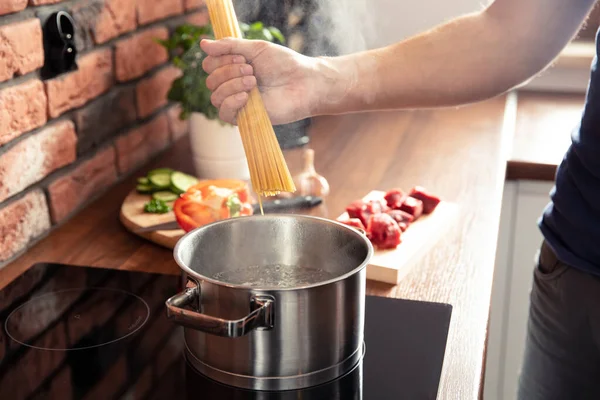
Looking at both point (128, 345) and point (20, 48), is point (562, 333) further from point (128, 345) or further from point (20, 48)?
point (20, 48)

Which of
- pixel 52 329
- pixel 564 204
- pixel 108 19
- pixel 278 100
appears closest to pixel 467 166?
pixel 564 204

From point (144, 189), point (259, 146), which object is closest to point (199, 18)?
point (144, 189)

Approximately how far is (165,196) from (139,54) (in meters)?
0.35

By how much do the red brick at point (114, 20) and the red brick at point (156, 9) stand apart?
3 centimetres

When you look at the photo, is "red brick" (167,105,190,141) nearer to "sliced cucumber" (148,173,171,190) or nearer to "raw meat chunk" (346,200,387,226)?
"sliced cucumber" (148,173,171,190)

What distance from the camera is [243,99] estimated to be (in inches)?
38.6

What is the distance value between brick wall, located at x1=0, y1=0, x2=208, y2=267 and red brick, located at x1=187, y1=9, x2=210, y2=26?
0.02 m

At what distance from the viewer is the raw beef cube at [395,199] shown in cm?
133

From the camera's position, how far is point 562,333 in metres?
1.20

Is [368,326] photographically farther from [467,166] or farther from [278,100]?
[467,166]

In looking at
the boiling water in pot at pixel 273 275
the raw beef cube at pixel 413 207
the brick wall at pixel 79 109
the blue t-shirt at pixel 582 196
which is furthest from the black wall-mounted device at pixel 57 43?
the blue t-shirt at pixel 582 196

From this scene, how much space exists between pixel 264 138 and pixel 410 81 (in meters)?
0.30

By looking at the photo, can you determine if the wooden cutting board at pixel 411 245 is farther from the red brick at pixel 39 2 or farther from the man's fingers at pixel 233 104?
the red brick at pixel 39 2

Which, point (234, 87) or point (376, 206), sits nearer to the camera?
point (234, 87)
